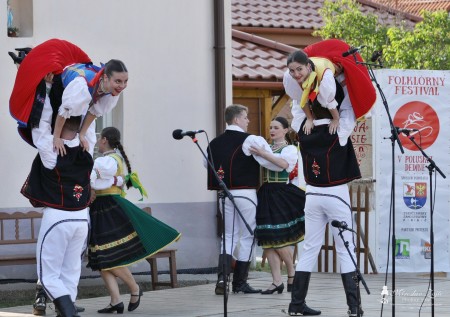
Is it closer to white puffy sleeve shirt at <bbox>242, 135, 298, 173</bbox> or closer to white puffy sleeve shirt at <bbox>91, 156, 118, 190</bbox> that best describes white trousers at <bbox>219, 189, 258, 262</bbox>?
white puffy sleeve shirt at <bbox>242, 135, 298, 173</bbox>

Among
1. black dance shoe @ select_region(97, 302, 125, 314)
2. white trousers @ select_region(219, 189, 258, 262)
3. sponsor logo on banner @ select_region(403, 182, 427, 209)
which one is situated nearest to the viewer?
black dance shoe @ select_region(97, 302, 125, 314)

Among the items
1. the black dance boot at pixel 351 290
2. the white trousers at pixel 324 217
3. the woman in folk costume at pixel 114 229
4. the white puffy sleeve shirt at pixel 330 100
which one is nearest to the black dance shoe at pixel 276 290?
the woman in folk costume at pixel 114 229

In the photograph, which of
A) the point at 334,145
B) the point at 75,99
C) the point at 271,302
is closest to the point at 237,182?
the point at 271,302

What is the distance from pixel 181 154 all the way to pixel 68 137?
4874 millimetres

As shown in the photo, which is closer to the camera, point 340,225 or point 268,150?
point 340,225

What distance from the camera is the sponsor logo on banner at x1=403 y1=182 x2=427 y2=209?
42.7 feet

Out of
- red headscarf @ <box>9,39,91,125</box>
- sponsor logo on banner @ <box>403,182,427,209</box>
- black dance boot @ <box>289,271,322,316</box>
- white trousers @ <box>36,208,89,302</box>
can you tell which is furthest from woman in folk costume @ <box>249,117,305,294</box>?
red headscarf @ <box>9,39,91,125</box>

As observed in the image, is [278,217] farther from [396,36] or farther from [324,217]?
[396,36]

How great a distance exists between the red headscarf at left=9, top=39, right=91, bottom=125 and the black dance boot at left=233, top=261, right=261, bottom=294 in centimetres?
360

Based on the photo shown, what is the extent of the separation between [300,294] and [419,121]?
3.89 m

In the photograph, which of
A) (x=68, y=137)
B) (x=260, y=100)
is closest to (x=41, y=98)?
(x=68, y=137)

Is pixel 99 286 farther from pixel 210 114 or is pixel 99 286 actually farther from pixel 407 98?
pixel 407 98

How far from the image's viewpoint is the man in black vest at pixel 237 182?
457 inches

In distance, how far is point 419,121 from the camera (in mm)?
13000
